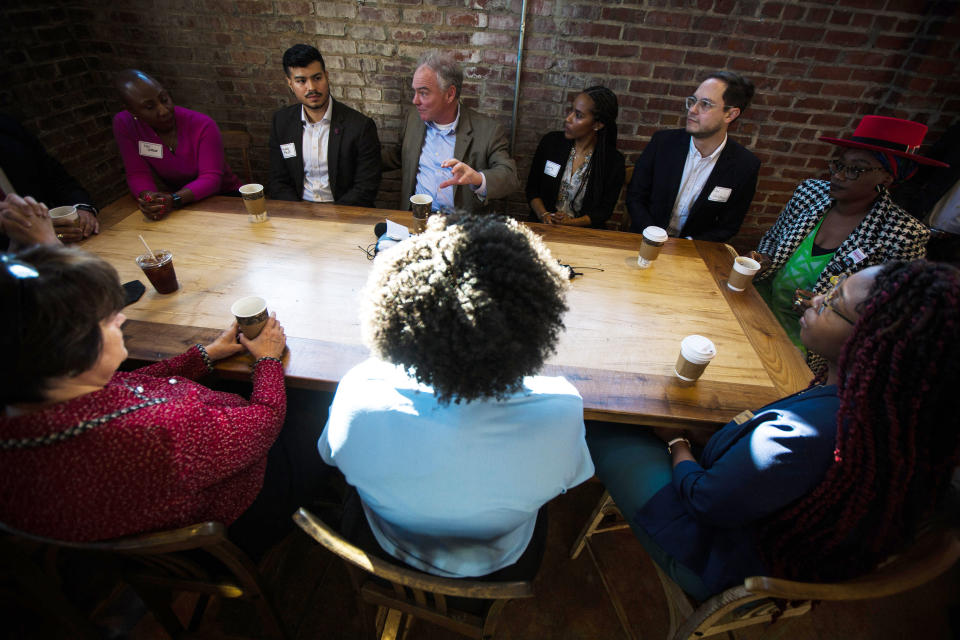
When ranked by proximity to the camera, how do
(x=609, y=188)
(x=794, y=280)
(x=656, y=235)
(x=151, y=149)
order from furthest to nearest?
(x=609, y=188)
(x=151, y=149)
(x=794, y=280)
(x=656, y=235)

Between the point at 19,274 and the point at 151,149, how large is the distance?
199 centimetres

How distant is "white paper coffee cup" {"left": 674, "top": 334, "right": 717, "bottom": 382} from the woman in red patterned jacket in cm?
124

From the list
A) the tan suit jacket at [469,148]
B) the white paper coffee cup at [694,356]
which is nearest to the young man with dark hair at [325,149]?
the tan suit jacket at [469,148]

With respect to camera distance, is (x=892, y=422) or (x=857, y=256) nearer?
(x=892, y=422)

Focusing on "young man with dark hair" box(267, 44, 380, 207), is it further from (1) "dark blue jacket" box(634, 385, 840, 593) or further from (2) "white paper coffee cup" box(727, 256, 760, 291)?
(1) "dark blue jacket" box(634, 385, 840, 593)

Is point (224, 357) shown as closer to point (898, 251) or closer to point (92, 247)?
point (92, 247)

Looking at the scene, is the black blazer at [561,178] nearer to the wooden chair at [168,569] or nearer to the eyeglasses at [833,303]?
the eyeglasses at [833,303]

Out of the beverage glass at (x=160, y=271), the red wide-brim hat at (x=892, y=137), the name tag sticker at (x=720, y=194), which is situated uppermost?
the red wide-brim hat at (x=892, y=137)

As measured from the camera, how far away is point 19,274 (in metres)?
0.77

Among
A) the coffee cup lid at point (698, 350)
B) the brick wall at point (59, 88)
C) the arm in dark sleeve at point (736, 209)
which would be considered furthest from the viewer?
the brick wall at point (59, 88)

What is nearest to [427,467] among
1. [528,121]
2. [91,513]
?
[91,513]

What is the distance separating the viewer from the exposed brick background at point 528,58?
2.54 m

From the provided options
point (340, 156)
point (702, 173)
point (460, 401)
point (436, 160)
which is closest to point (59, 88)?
point (340, 156)

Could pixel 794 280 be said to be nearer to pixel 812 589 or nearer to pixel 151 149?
pixel 812 589
